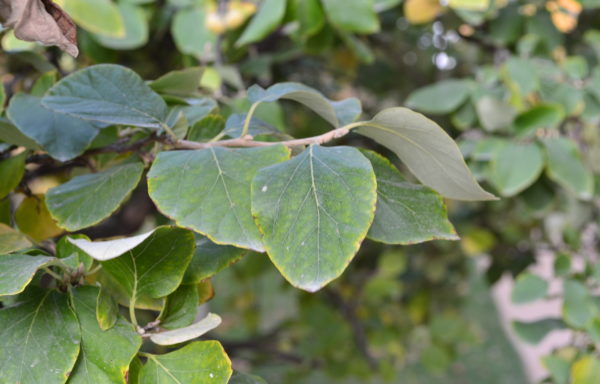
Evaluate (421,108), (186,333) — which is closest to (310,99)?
(186,333)

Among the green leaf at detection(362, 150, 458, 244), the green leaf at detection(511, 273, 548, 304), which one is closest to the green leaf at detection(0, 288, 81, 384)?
the green leaf at detection(362, 150, 458, 244)

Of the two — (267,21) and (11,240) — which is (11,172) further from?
(267,21)

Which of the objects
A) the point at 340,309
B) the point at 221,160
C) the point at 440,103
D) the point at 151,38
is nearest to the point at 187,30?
the point at 151,38

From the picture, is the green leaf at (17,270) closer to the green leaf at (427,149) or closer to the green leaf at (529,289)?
the green leaf at (427,149)

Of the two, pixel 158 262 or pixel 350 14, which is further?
pixel 350 14

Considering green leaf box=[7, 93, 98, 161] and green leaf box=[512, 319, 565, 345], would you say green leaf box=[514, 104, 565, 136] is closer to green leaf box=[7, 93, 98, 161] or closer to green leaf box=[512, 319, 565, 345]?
green leaf box=[512, 319, 565, 345]

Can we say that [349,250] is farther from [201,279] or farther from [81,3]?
[81,3]
